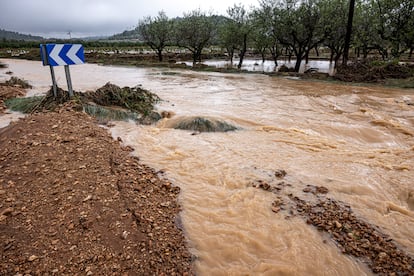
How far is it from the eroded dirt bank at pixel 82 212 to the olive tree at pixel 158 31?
3617 centimetres

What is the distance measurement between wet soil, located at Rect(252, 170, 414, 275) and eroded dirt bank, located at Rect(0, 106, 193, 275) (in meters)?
1.64

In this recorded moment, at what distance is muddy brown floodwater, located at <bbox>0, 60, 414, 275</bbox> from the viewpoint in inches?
113

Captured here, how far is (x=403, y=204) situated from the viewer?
12.8 feet

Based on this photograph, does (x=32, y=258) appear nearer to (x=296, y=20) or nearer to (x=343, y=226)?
(x=343, y=226)

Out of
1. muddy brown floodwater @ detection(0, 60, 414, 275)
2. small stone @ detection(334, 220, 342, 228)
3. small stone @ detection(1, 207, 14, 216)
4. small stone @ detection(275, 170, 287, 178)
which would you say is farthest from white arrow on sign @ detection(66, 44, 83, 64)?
small stone @ detection(334, 220, 342, 228)

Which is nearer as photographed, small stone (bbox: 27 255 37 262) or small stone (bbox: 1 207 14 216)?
small stone (bbox: 27 255 37 262)

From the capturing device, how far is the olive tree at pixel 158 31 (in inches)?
1487

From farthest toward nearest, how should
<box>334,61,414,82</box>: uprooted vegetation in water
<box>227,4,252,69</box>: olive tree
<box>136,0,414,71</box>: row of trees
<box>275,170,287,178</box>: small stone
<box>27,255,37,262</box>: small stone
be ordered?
<box>227,4,252,69</box>: olive tree
<box>136,0,414,71</box>: row of trees
<box>334,61,414,82</box>: uprooted vegetation in water
<box>275,170,287,178</box>: small stone
<box>27,255,37,262</box>: small stone

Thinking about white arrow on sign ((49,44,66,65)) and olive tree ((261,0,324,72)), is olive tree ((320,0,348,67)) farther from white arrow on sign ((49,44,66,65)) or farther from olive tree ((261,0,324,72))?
white arrow on sign ((49,44,66,65))

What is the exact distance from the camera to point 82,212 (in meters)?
3.02

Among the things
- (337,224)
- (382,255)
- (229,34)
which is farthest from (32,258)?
(229,34)

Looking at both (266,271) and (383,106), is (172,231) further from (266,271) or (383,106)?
(383,106)

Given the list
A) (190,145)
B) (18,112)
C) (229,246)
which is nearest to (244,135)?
(190,145)

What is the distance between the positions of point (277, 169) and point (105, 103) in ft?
19.0
